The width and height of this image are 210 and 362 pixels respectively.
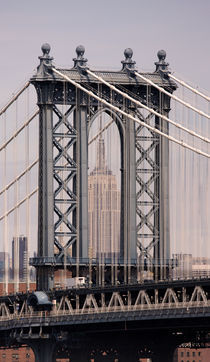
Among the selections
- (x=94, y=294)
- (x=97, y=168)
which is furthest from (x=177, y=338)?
(x=97, y=168)

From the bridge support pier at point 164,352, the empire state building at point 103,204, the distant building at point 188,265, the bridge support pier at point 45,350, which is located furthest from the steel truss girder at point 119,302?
the empire state building at point 103,204

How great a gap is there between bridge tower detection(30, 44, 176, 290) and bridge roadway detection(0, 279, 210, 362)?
5538mm

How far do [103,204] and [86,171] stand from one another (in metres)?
8.96

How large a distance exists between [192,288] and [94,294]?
1569cm

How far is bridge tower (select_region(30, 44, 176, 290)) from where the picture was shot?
534ft

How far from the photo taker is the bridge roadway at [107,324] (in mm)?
141125

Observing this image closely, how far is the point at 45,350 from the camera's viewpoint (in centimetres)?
15675

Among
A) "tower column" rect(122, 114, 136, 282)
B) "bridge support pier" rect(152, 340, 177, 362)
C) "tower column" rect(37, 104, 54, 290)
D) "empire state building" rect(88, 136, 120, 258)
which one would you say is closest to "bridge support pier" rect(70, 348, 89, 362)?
"bridge support pier" rect(152, 340, 177, 362)

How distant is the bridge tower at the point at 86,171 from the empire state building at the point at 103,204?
1143mm

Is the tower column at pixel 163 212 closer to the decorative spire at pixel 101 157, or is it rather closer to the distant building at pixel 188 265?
the distant building at pixel 188 265

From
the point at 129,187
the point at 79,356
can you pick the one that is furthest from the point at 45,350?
the point at 129,187

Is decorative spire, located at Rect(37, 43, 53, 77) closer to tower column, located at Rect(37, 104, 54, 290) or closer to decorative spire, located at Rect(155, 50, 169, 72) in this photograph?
tower column, located at Rect(37, 104, 54, 290)

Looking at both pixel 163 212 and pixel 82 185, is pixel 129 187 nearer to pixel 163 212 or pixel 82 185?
pixel 163 212

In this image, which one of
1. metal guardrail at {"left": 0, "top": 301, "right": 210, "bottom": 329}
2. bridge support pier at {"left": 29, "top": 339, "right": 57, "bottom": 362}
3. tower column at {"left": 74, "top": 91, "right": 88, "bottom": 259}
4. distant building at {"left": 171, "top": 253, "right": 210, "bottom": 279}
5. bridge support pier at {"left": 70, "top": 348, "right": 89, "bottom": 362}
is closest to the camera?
metal guardrail at {"left": 0, "top": 301, "right": 210, "bottom": 329}
